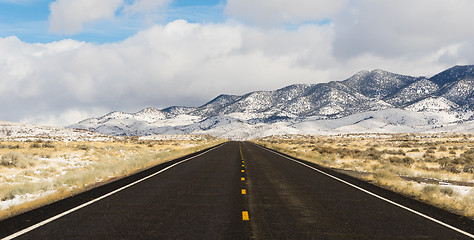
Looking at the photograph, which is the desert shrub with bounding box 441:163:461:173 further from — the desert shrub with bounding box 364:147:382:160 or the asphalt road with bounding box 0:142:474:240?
the asphalt road with bounding box 0:142:474:240

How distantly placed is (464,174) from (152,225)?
21574 mm

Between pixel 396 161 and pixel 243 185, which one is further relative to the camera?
pixel 396 161

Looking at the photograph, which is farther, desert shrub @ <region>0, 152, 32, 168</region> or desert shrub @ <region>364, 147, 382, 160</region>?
desert shrub @ <region>364, 147, 382, 160</region>

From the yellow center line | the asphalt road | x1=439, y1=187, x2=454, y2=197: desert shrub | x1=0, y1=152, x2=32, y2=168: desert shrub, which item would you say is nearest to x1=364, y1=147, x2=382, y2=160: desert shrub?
x1=439, y1=187, x2=454, y2=197: desert shrub

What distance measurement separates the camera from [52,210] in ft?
27.8

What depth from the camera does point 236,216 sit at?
7.83m

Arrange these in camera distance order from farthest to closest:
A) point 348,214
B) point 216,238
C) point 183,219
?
point 348,214 < point 183,219 < point 216,238

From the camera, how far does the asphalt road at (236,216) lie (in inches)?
255

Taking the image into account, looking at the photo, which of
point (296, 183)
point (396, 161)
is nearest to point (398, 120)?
point (396, 161)

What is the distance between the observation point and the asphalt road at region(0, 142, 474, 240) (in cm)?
648

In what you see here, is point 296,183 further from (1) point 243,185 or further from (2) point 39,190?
(2) point 39,190

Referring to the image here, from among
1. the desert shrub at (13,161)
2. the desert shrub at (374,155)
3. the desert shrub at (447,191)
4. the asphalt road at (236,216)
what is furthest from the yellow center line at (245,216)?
the desert shrub at (374,155)

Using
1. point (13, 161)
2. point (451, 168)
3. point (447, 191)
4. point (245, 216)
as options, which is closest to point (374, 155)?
point (451, 168)

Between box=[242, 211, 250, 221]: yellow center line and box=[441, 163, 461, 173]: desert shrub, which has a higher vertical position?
box=[242, 211, 250, 221]: yellow center line
